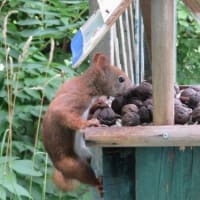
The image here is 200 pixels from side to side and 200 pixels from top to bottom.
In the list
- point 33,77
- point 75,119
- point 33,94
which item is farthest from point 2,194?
point 33,77

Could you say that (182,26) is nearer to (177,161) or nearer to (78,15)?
(78,15)

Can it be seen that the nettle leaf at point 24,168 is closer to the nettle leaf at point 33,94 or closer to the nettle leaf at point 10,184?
the nettle leaf at point 10,184

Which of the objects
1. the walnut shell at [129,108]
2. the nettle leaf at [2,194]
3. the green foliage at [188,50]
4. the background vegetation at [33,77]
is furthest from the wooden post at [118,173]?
the green foliage at [188,50]

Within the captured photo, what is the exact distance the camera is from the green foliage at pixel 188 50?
4.56 meters

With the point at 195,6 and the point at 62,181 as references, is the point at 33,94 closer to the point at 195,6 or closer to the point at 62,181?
the point at 62,181

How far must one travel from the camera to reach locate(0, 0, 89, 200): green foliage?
2.96 m

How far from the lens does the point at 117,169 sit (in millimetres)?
2064

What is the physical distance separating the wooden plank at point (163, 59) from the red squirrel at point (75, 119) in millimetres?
244

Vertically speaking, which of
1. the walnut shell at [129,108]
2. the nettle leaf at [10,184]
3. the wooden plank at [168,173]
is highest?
the walnut shell at [129,108]

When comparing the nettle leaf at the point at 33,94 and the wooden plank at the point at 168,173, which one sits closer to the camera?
the wooden plank at the point at 168,173

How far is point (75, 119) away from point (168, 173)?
313 mm

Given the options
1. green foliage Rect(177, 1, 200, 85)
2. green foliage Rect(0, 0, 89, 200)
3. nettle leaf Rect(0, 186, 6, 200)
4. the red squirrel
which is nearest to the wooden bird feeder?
→ the red squirrel

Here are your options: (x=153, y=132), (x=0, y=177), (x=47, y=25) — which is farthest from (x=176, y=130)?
(x=47, y=25)

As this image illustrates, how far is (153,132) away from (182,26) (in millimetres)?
2753
